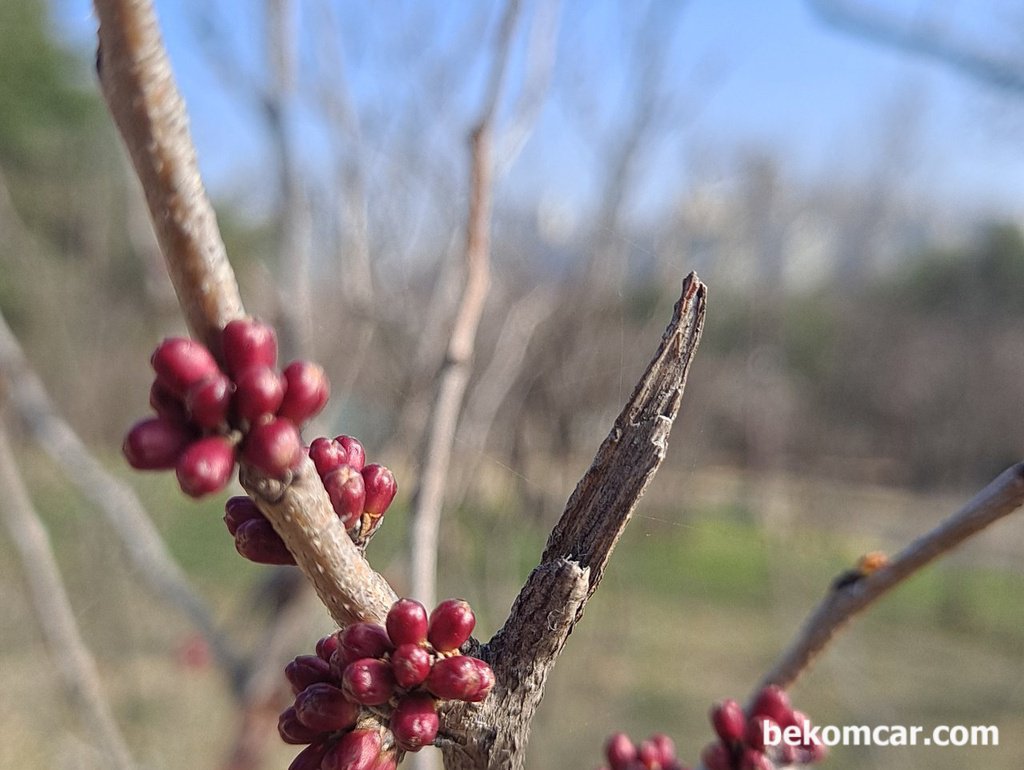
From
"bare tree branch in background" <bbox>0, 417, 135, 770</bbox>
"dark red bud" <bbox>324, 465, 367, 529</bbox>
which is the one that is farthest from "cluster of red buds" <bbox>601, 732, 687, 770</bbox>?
"bare tree branch in background" <bbox>0, 417, 135, 770</bbox>

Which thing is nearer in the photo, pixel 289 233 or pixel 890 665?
pixel 289 233

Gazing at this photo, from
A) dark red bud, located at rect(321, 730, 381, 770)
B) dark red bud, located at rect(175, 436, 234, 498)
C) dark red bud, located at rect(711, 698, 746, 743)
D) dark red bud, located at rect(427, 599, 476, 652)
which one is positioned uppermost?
dark red bud, located at rect(175, 436, 234, 498)

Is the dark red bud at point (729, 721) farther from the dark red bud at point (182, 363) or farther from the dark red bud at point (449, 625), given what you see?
the dark red bud at point (182, 363)

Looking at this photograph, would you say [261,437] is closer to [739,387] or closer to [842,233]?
[739,387]

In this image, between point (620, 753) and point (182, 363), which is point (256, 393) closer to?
point (182, 363)

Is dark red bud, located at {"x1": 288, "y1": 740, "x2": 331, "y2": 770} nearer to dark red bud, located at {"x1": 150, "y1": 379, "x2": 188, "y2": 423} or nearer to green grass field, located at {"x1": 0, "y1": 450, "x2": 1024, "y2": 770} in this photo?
dark red bud, located at {"x1": 150, "y1": 379, "x2": 188, "y2": 423}

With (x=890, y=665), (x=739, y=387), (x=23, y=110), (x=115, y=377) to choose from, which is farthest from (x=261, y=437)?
(x=23, y=110)

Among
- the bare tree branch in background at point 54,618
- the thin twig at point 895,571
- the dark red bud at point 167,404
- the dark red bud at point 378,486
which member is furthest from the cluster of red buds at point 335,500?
the bare tree branch in background at point 54,618
